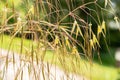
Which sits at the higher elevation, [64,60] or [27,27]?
[27,27]

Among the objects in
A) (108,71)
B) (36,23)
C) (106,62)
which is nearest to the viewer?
(36,23)

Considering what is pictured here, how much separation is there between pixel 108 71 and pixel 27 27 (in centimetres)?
794

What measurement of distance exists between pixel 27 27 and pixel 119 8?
985 centimetres

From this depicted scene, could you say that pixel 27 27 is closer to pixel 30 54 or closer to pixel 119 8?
pixel 30 54

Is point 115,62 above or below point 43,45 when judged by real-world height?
below

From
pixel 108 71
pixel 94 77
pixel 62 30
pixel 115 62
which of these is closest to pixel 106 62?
Result: pixel 115 62

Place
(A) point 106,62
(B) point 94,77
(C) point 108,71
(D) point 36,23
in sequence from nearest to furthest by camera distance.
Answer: (D) point 36,23, (B) point 94,77, (C) point 108,71, (A) point 106,62

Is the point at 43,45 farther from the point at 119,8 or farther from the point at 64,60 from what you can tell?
the point at 119,8

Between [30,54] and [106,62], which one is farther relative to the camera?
[106,62]

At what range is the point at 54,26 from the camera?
2.24m

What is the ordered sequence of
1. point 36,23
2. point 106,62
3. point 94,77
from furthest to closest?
point 106,62
point 94,77
point 36,23

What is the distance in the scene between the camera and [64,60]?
2.26m

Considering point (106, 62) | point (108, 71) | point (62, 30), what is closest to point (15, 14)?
point (62, 30)

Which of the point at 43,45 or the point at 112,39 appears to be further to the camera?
the point at 112,39
